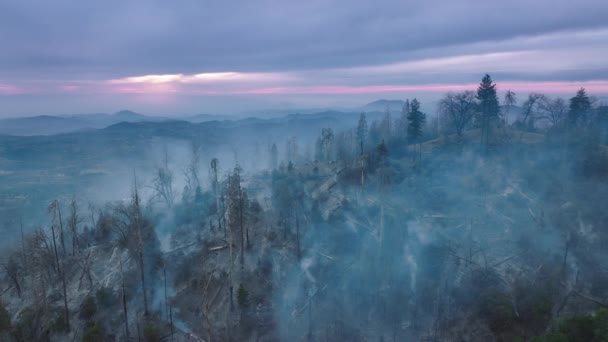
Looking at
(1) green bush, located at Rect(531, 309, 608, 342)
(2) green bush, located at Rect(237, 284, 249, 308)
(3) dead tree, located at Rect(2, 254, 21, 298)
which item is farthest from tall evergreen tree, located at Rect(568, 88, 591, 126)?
(3) dead tree, located at Rect(2, 254, 21, 298)

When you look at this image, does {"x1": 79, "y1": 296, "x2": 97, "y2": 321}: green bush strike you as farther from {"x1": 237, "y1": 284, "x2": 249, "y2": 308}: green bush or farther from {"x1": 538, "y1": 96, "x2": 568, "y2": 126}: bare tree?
{"x1": 538, "y1": 96, "x2": 568, "y2": 126}: bare tree

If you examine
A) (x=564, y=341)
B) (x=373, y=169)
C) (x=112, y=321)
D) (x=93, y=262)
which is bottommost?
(x=112, y=321)

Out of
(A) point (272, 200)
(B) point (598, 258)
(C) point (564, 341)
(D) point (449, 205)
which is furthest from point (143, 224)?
(B) point (598, 258)

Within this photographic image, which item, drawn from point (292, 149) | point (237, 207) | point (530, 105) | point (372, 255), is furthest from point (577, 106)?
point (292, 149)

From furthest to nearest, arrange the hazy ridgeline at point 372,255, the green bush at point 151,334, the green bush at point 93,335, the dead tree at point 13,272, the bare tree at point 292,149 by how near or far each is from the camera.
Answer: the bare tree at point 292,149 < the dead tree at point 13,272 < the hazy ridgeline at point 372,255 < the green bush at point 151,334 < the green bush at point 93,335

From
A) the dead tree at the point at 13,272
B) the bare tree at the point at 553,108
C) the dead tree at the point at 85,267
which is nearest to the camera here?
the dead tree at the point at 13,272

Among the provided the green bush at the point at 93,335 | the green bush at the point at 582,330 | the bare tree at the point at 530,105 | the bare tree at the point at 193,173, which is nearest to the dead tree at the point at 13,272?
the green bush at the point at 93,335

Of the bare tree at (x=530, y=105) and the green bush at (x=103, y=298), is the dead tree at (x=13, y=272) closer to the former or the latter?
the green bush at (x=103, y=298)

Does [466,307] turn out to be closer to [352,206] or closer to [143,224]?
[352,206]

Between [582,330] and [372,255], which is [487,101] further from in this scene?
[582,330]
